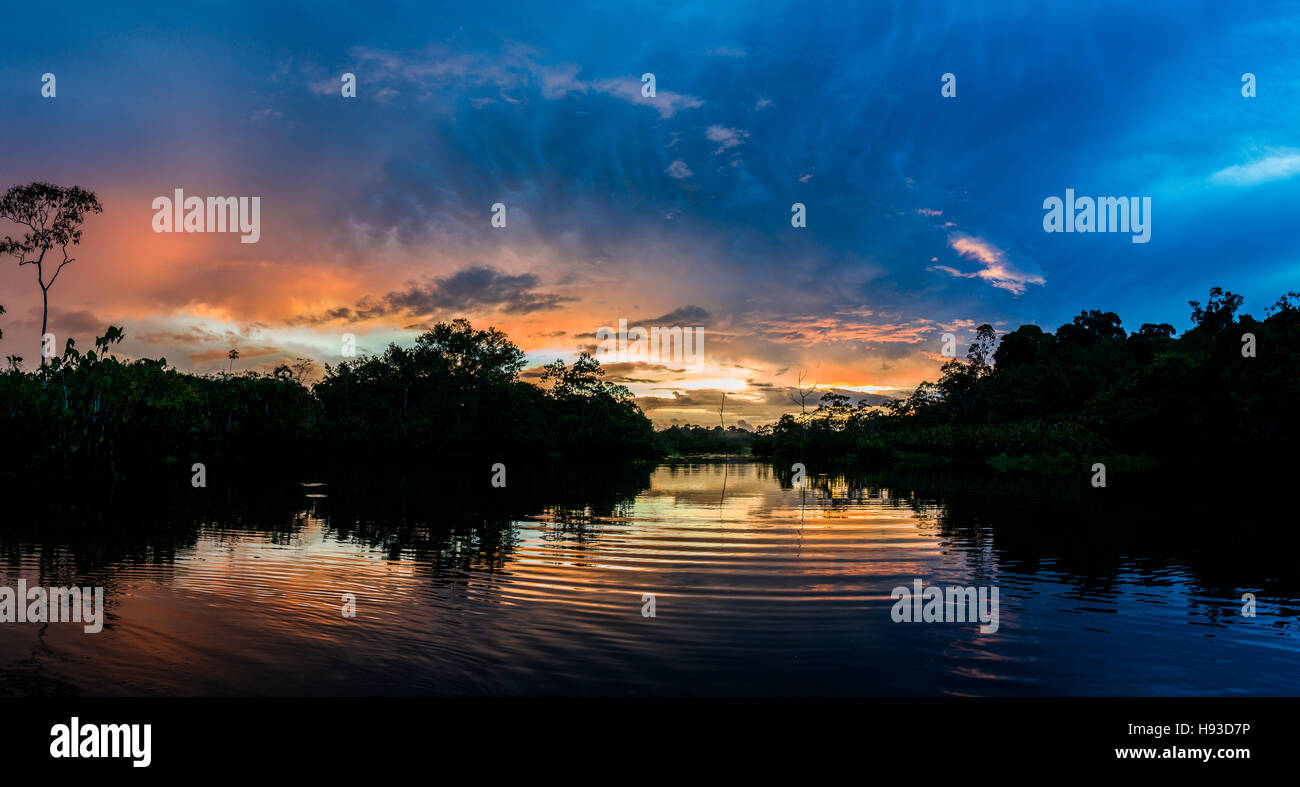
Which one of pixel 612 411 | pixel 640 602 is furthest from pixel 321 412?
pixel 640 602

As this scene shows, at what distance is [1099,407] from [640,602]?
57.0 m

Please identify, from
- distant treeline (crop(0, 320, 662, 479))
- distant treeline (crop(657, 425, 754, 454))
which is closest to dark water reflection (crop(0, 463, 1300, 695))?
distant treeline (crop(0, 320, 662, 479))

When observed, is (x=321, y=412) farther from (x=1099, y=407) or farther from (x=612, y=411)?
(x=1099, y=407)

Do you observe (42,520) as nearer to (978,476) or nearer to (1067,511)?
(1067,511)

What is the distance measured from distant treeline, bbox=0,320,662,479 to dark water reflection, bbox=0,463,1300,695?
7.57 m

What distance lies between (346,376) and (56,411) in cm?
5040

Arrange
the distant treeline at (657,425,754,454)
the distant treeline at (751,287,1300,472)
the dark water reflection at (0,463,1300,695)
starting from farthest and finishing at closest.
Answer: the distant treeline at (657,425,754,454)
the distant treeline at (751,287,1300,472)
the dark water reflection at (0,463,1300,695)

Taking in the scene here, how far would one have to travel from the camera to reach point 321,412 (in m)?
68.7

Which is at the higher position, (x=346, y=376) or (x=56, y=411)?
(x=346, y=376)

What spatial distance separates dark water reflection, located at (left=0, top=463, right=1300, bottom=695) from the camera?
24.5 feet

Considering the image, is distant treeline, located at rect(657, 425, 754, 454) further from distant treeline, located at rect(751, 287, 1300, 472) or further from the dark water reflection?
the dark water reflection
